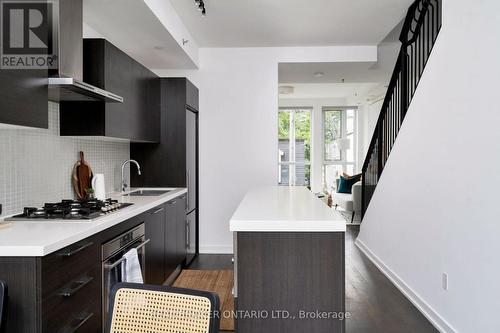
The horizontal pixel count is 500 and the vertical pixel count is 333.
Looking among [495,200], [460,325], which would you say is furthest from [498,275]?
[460,325]

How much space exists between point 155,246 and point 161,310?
2180mm

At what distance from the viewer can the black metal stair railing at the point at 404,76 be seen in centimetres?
349

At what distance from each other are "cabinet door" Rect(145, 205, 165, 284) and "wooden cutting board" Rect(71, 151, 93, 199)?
0.62 metres

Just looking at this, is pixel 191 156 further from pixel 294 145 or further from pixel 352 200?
pixel 294 145

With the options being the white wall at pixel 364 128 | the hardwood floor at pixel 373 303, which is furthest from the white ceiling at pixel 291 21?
the white wall at pixel 364 128

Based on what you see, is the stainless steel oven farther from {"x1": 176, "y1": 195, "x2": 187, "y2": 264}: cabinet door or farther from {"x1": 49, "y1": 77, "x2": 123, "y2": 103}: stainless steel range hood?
{"x1": 176, "y1": 195, "x2": 187, "y2": 264}: cabinet door

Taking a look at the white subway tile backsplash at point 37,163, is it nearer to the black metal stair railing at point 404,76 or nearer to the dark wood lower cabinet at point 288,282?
the dark wood lower cabinet at point 288,282

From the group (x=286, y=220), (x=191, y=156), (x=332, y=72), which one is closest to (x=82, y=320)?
(x=286, y=220)

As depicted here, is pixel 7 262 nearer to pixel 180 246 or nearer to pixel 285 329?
pixel 285 329

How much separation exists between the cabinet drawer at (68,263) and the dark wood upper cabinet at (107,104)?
42.5 inches

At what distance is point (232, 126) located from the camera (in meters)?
5.01

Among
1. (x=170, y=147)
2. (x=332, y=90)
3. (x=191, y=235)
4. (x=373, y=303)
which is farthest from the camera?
(x=332, y=90)

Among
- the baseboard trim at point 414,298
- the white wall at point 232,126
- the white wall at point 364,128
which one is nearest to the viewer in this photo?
the baseboard trim at point 414,298

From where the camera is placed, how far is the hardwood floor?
9.16 feet
